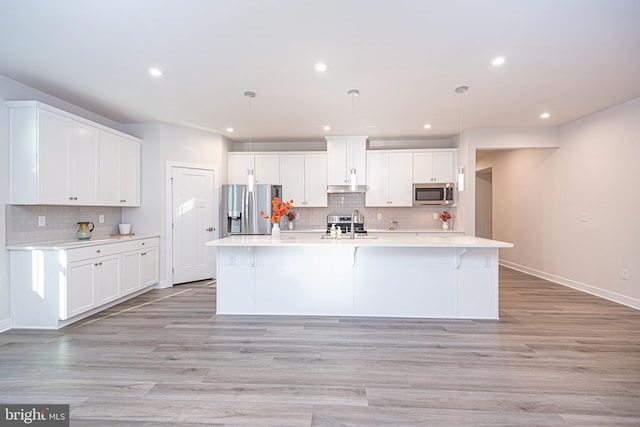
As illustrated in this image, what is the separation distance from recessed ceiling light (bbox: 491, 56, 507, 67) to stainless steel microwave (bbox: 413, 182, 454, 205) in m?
2.97

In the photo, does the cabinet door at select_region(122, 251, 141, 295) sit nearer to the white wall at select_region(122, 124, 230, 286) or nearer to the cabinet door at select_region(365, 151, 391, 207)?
the white wall at select_region(122, 124, 230, 286)

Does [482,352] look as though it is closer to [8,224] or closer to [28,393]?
[28,393]

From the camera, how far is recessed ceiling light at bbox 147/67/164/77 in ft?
10.3

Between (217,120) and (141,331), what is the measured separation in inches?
124

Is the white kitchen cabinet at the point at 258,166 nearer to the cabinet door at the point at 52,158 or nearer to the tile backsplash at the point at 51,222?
the tile backsplash at the point at 51,222

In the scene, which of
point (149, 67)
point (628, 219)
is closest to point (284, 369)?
point (149, 67)

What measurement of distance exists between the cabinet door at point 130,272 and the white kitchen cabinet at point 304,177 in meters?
2.66

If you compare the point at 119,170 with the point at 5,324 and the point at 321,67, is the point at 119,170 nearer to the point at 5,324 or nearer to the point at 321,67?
the point at 5,324

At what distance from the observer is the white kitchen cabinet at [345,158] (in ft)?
19.4

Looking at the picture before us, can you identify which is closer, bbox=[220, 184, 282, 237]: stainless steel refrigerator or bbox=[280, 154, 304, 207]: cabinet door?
bbox=[220, 184, 282, 237]: stainless steel refrigerator

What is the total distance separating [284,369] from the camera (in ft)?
7.97

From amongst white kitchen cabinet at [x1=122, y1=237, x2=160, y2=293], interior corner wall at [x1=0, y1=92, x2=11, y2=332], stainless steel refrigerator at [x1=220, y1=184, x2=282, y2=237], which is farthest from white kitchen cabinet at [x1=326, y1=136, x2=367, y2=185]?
interior corner wall at [x1=0, y1=92, x2=11, y2=332]

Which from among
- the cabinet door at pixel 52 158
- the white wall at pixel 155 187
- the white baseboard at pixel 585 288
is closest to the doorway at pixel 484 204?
the white baseboard at pixel 585 288

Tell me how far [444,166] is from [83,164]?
18.2 ft
